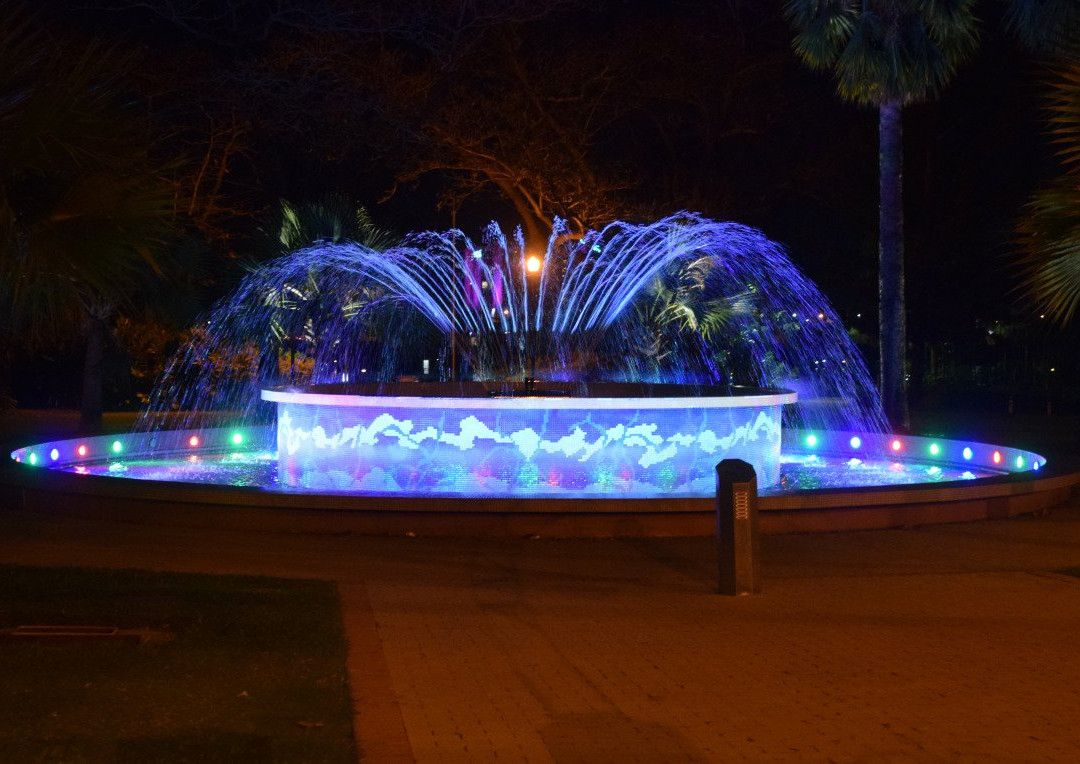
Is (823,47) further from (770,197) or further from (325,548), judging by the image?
(325,548)

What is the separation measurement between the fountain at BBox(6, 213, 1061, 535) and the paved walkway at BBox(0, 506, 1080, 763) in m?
1.38

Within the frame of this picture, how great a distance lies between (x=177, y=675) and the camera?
6711 mm

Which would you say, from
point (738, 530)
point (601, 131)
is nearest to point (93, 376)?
point (601, 131)

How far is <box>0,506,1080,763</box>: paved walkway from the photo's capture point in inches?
236

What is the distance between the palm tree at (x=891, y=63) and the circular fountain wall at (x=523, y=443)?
10.8 m

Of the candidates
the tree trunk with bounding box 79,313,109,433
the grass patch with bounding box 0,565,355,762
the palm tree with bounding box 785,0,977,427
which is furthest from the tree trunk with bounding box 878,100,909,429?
the grass patch with bounding box 0,565,355,762

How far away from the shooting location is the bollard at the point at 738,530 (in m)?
9.62

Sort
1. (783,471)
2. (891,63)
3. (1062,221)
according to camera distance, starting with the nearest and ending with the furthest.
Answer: (1062,221) < (783,471) < (891,63)

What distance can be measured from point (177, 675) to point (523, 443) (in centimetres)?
782

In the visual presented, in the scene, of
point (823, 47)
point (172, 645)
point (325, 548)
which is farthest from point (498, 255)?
point (172, 645)

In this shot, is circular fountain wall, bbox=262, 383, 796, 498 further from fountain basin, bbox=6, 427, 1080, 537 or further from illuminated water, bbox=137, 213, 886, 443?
illuminated water, bbox=137, 213, 886, 443

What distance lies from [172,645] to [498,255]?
106 ft

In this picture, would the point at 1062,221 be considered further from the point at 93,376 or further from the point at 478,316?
the point at 93,376

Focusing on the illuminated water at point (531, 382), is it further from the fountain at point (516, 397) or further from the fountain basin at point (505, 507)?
the fountain basin at point (505, 507)
